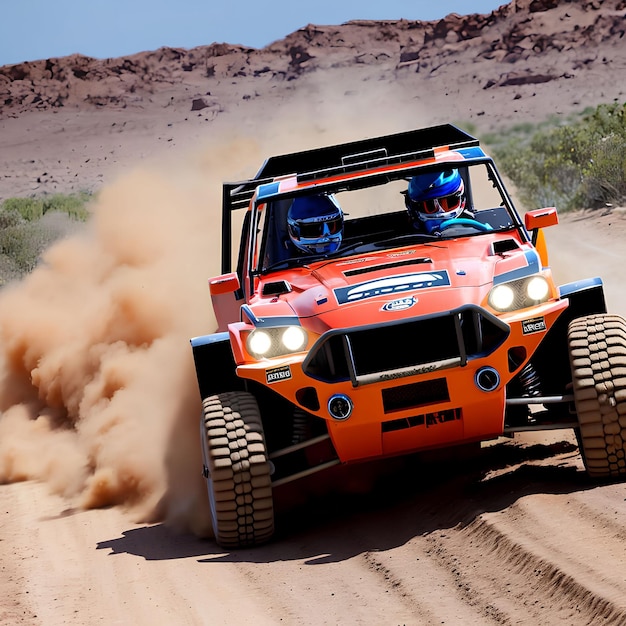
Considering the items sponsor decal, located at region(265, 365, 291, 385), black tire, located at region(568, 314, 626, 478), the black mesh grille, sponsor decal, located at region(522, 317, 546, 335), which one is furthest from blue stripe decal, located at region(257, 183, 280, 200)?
black tire, located at region(568, 314, 626, 478)

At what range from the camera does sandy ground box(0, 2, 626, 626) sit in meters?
5.62

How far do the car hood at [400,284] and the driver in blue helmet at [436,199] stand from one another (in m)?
0.52

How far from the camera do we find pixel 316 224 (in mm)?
7910

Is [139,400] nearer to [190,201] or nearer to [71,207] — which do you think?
[190,201]

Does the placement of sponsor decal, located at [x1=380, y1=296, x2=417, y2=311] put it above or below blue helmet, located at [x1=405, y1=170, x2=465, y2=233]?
below

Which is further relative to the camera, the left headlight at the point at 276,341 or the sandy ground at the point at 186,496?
the left headlight at the point at 276,341

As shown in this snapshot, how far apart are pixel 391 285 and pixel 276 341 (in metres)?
0.73

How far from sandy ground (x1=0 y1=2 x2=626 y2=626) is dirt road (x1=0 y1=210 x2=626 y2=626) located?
2 centimetres

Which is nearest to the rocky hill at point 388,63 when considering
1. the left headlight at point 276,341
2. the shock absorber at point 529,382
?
the shock absorber at point 529,382

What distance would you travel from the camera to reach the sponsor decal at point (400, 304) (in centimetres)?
654

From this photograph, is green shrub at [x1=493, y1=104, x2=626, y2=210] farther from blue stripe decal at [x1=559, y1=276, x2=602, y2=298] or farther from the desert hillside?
the desert hillside

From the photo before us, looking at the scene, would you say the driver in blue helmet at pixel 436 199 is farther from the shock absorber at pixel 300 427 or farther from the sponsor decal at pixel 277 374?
the sponsor decal at pixel 277 374

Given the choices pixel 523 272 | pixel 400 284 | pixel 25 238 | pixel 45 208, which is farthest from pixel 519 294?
pixel 45 208

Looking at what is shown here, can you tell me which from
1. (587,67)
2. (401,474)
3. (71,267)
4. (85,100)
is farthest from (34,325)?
(85,100)
